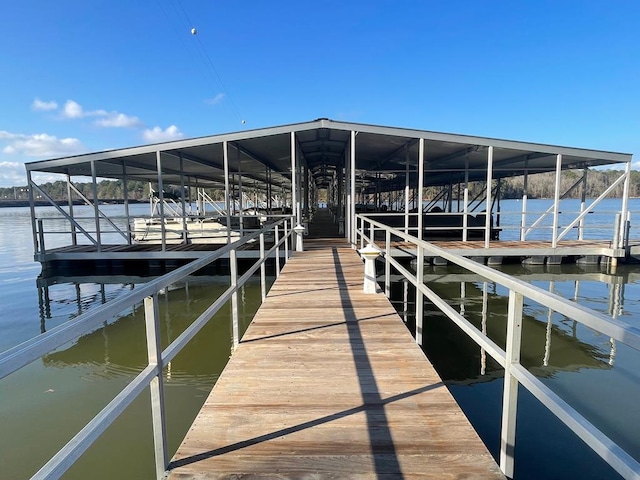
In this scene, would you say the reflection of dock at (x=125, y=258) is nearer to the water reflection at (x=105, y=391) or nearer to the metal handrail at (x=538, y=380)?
the water reflection at (x=105, y=391)

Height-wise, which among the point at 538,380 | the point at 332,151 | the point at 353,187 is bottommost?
the point at 538,380

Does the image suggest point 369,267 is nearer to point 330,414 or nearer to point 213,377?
point 213,377

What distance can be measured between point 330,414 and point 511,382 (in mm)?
948

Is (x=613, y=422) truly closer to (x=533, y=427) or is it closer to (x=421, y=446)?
(x=533, y=427)

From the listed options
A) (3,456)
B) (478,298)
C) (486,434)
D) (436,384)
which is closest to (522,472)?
(486,434)

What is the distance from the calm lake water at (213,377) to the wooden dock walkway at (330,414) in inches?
45.3

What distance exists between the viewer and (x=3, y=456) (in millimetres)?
3004

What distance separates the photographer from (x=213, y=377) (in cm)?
439

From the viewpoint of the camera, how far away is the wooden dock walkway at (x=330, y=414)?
5.43 ft

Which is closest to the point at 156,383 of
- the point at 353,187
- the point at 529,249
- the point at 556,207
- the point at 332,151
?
the point at 353,187

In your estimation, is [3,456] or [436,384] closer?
[436,384]

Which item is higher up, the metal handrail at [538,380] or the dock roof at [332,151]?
the dock roof at [332,151]

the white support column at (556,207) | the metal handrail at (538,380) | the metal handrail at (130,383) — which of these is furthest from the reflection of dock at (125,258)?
the metal handrail at (538,380)

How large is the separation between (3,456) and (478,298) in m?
7.69
